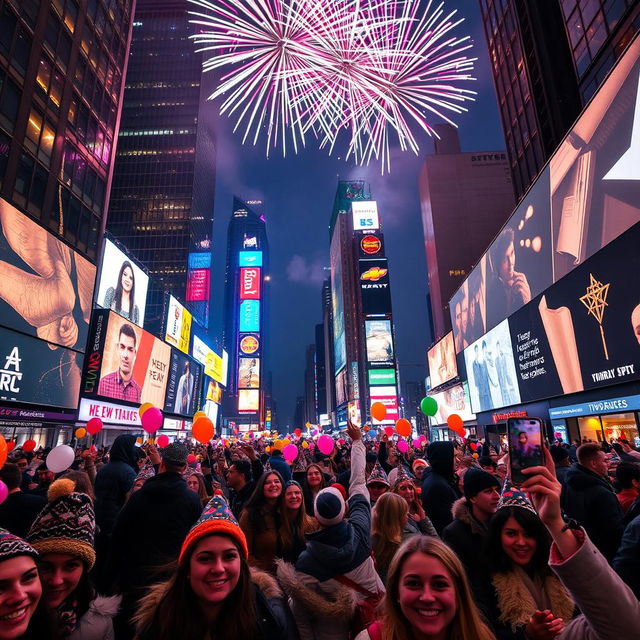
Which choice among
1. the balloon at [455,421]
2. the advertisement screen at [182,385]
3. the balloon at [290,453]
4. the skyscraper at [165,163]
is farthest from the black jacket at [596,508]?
the skyscraper at [165,163]

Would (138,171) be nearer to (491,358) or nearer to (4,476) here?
(491,358)

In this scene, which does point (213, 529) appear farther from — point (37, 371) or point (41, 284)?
point (41, 284)

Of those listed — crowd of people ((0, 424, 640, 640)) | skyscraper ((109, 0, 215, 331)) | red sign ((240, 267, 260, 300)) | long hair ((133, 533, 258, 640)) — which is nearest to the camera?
crowd of people ((0, 424, 640, 640))

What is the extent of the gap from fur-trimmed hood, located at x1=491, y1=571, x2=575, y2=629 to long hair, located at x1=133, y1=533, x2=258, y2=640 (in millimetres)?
1577

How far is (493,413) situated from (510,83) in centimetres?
3188

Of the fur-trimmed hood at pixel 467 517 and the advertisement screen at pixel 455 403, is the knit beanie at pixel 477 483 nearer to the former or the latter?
the fur-trimmed hood at pixel 467 517

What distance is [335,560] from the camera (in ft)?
9.76

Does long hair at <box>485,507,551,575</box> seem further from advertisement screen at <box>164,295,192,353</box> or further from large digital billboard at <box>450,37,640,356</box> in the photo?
advertisement screen at <box>164,295,192,353</box>

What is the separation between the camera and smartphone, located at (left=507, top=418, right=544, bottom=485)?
1.87 metres

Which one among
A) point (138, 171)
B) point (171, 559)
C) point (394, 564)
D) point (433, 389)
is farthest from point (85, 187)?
point (138, 171)

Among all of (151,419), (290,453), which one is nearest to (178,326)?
→ (151,419)

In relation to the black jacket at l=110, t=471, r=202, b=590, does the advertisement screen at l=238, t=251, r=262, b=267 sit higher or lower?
higher

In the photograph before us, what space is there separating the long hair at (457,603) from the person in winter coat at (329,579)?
1.09 meters

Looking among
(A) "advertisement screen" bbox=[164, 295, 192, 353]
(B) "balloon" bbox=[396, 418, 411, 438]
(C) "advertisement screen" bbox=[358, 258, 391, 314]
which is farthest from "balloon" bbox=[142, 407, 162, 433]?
(C) "advertisement screen" bbox=[358, 258, 391, 314]
